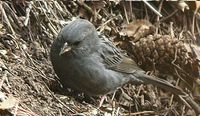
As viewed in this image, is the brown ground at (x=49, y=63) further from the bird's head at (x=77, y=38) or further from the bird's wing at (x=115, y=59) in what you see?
the bird's head at (x=77, y=38)

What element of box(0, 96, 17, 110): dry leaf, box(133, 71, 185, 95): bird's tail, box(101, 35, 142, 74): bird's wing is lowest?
box(133, 71, 185, 95): bird's tail

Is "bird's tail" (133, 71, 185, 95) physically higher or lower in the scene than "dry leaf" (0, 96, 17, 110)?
lower

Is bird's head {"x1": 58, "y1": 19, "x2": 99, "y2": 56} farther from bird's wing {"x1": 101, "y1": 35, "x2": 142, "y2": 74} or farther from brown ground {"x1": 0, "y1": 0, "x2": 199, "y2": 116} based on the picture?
brown ground {"x1": 0, "y1": 0, "x2": 199, "y2": 116}

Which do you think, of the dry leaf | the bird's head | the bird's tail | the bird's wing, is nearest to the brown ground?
the dry leaf

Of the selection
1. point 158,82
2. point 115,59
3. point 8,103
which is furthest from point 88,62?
point 8,103

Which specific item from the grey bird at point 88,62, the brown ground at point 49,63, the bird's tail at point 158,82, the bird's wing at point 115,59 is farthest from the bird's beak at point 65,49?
the bird's tail at point 158,82

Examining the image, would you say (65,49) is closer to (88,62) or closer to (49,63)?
(88,62)

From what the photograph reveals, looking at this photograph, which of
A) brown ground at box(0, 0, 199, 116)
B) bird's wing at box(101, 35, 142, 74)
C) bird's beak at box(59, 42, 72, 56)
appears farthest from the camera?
bird's wing at box(101, 35, 142, 74)

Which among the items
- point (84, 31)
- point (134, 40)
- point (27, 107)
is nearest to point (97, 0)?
point (134, 40)
